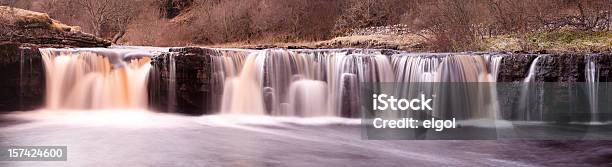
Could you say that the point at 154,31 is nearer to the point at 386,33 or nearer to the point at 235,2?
the point at 235,2

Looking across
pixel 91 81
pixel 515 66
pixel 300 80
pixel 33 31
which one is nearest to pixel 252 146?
pixel 300 80

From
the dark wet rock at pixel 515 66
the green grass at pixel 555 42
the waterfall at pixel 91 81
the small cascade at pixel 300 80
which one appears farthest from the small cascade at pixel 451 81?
the waterfall at pixel 91 81

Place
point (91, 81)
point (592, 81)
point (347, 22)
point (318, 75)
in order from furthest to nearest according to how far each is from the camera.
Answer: point (347, 22)
point (318, 75)
point (91, 81)
point (592, 81)

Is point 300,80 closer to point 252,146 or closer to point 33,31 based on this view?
point 252,146

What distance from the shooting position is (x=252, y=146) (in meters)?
11.6

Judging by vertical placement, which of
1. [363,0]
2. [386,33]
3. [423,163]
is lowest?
[423,163]

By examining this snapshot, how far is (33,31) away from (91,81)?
543cm

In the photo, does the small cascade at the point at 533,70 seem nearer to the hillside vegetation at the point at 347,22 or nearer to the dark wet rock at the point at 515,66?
the dark wet rock at the point at 515,66

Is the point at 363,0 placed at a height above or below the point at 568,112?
above

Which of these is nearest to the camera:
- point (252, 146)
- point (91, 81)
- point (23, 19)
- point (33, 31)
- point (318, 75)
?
point (252, 146)

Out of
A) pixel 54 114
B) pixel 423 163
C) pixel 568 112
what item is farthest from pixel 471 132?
pixel 54 114

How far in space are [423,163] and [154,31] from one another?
3675 cm

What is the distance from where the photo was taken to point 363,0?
41.4 m

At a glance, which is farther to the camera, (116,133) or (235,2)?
(235,2)
